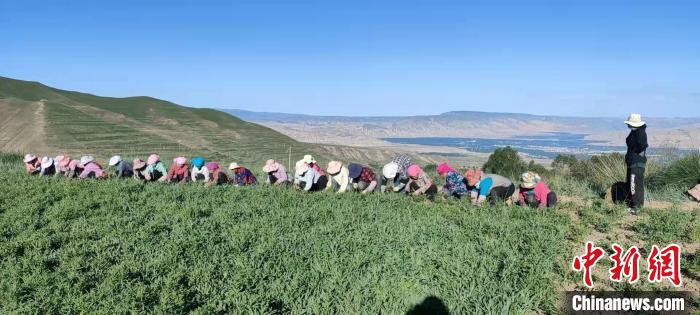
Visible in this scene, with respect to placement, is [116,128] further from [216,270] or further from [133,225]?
[216,270]

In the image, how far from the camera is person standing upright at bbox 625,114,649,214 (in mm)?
7570

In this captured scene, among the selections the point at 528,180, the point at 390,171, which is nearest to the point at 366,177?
the point at 390,171

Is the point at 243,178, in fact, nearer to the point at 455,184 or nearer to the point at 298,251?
the point at 455,184

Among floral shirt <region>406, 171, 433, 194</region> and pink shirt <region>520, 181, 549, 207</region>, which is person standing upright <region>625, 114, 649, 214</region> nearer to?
pink shirt <region>520, 181, 549, 207</region>

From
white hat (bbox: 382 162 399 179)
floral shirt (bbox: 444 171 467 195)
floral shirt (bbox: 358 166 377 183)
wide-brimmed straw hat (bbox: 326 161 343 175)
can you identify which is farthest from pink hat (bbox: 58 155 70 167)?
floral shirt (bbox: 444 171 467 195)

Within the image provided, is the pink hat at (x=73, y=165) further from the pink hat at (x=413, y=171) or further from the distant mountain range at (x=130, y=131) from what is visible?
the distant mountain range at (x=130, y=131)

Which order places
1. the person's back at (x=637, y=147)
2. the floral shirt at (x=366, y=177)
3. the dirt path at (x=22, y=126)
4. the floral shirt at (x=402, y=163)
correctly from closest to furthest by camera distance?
the person's back at (x=637, y=147), the floral shirt at (x=402, y=163), the floral shirt at (x=366, y=177), the dirt path at (x=22, y=126)

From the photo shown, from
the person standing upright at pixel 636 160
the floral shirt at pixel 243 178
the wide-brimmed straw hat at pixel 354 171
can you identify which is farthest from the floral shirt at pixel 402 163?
the person standing upright at pixel 636 160

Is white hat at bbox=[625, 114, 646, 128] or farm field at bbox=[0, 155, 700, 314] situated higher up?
white hat at bbox=[625, 114, 646, 128]

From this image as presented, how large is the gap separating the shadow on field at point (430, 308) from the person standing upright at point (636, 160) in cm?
454

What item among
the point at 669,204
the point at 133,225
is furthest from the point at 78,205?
the point at 669,204

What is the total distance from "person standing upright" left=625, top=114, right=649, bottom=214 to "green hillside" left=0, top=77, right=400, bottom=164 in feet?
53.1

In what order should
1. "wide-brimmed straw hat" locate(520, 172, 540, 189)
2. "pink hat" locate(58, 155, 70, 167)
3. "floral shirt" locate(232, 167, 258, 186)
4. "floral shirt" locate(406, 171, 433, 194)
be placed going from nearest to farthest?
"wide-brimmed straw hat" locate(520, 172, 540, 189)
"floral shirt" locate(406, 171, 433, 194)
"floral shirt" locate(232, 167, 258, 186)
"pink hat" locate(58, 155, 70, 167)

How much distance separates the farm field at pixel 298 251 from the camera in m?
4.56
